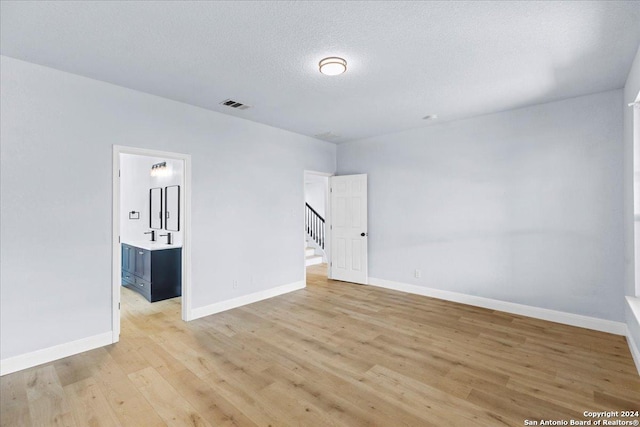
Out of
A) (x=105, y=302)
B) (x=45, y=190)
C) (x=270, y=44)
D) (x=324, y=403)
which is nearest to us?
(x=324, y=403)

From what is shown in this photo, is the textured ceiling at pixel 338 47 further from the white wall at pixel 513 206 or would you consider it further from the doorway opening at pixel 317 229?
the doorway opening at pixel 317 229

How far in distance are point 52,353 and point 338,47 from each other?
156 inches

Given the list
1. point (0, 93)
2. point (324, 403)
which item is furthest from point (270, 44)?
point (324, 403)

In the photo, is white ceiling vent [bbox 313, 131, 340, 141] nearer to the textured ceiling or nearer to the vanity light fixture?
the textured ceiling

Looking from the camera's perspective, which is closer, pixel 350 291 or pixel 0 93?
pixel 0 93

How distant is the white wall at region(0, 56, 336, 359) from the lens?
9.17ft

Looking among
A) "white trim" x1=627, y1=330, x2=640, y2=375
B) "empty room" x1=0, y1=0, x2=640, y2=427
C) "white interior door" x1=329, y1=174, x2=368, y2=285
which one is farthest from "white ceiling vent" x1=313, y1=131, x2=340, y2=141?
"white trim" x1=627, y1=330, x2=640, y2=375

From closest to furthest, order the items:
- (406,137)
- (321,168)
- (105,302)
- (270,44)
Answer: (270,44) → (105,302) → (406,137) → (321,168)

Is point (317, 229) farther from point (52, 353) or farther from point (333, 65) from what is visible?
point (52, 353)

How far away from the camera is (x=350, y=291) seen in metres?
5.43

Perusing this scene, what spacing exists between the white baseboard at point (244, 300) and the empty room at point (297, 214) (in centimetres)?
4

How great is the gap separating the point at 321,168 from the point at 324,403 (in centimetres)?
450

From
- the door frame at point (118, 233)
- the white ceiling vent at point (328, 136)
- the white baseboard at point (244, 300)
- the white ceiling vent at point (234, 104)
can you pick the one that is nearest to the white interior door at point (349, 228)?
the white ceiling vent at point (328, 136)

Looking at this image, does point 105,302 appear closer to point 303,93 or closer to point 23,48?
point 23,48
